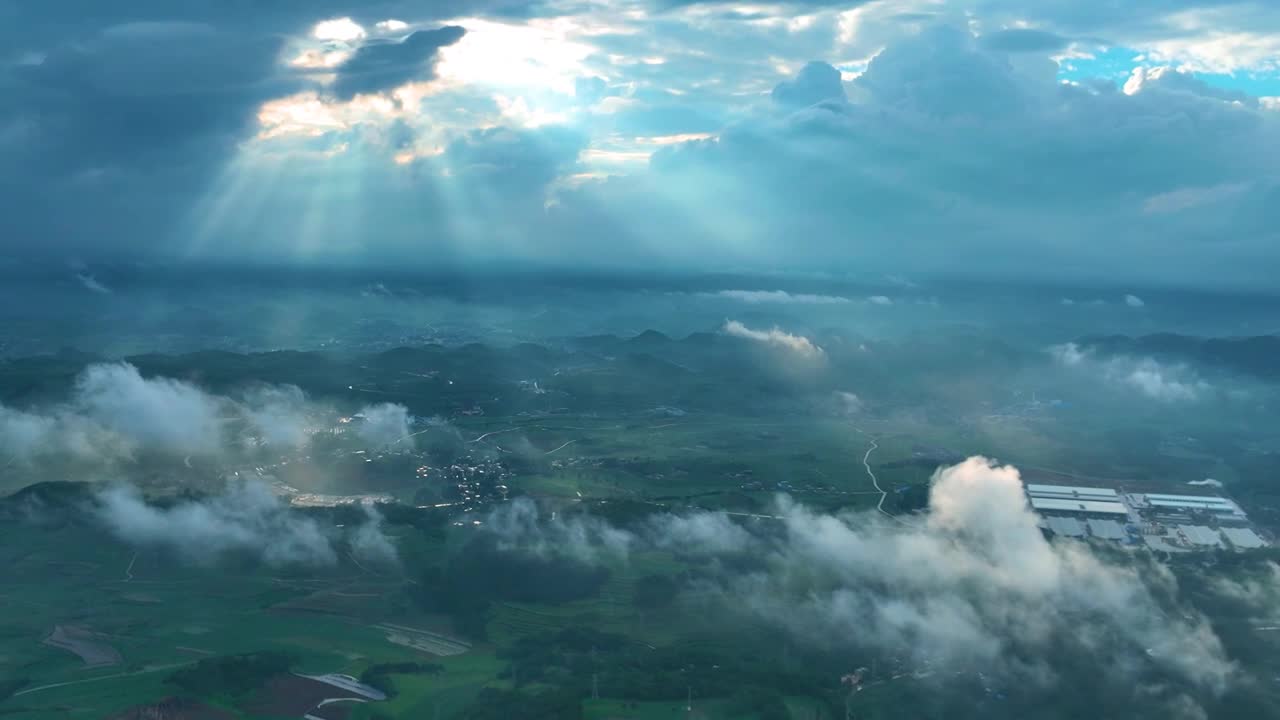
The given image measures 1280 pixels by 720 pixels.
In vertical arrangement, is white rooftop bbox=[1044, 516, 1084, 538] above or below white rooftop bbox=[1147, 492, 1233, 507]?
above

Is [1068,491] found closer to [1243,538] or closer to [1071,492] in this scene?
[1071,492]

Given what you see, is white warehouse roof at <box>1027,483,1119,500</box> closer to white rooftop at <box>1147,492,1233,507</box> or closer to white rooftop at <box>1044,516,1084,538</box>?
white rooftop at <box>1147,492,1233,507</box>

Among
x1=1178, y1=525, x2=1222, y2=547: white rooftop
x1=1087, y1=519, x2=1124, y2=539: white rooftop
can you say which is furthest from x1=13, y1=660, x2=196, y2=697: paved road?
Result: x1=1178, y1=525, x2=1222, y2=547: white rooftop

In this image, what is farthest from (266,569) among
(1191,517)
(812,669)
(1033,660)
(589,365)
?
(589,365)

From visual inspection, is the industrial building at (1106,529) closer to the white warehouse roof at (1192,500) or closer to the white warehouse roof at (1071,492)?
the white warehouse roof at (1071,492)

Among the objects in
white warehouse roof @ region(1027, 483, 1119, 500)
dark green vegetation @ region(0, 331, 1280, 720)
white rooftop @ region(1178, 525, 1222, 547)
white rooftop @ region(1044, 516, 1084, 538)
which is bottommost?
white rooftop @ region(1178, 525, 1222, 547)

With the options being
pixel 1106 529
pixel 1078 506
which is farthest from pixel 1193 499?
pixel 1106 529

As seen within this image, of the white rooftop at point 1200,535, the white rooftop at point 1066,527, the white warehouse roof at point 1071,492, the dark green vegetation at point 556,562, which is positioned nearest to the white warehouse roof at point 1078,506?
the white warehouse roof at point 1071,492
